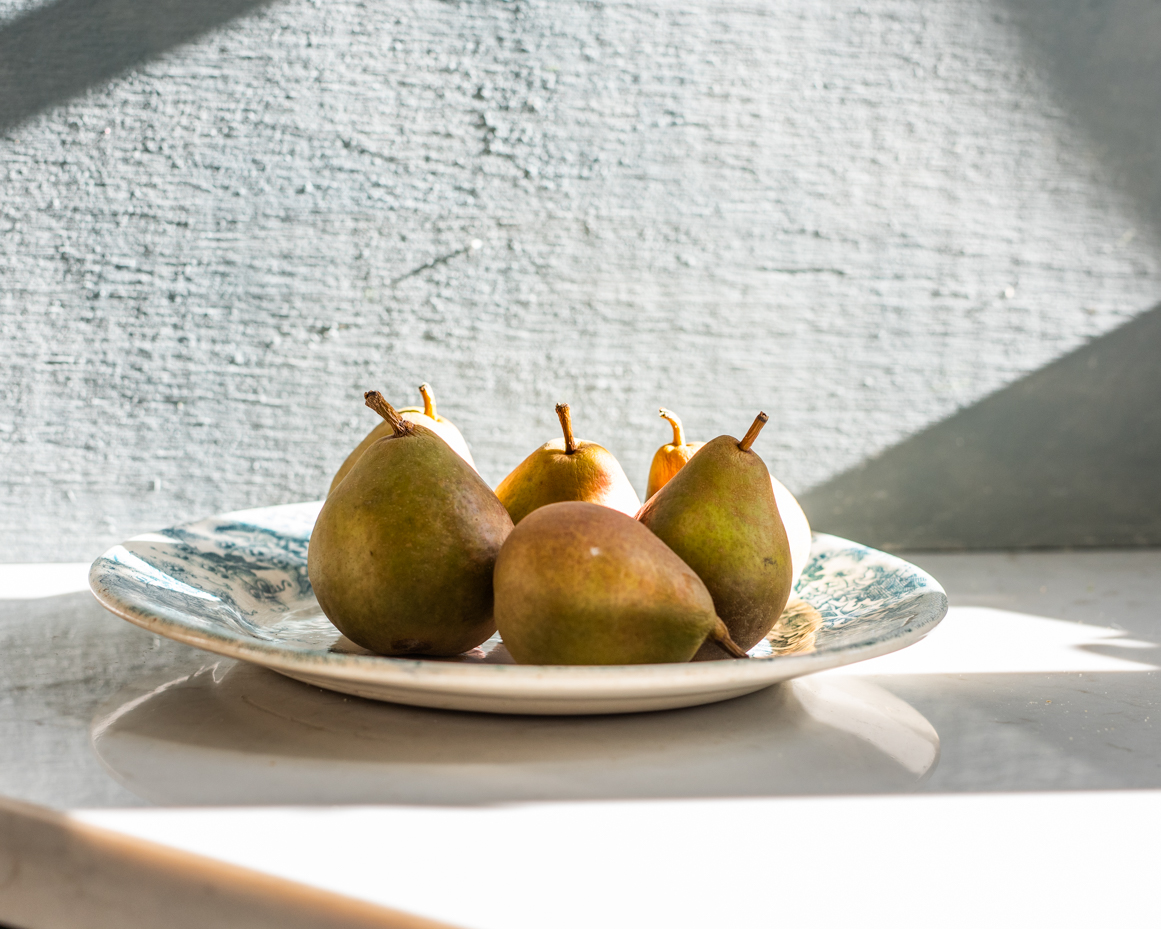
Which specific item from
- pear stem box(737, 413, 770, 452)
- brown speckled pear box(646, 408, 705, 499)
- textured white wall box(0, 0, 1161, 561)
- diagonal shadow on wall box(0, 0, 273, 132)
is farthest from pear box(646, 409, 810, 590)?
diagonal shadow on wall box(0, 0, 273, 132)

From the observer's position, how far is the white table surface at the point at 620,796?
0.31 metres

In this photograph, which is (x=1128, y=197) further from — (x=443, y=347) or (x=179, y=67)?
(x=179, y=67)

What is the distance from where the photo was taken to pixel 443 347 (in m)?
1.01

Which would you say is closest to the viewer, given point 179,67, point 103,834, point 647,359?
point 103,834

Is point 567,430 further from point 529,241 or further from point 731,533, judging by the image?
point 529,241

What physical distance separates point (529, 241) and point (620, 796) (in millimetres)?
747

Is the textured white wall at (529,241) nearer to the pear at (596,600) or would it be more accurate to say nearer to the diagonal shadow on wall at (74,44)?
the diagonal shadow on wall at (74,44)

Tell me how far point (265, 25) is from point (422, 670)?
83 cm

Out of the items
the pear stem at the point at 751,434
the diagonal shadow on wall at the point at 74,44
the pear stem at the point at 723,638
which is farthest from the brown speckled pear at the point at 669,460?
the diagonal shadow on wall at the point at 74,44

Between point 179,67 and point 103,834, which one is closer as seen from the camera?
point 103,834

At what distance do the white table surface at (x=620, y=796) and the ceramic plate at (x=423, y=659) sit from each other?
3 centimetres

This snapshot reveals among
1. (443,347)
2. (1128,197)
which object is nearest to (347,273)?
(443,347)

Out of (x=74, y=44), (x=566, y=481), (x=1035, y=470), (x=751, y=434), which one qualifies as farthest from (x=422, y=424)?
(x=1035, y=470)

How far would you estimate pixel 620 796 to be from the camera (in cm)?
38
